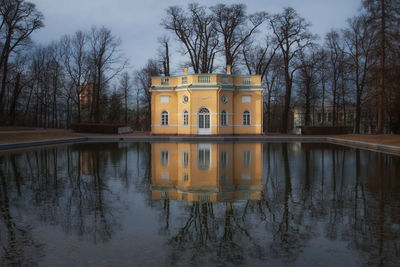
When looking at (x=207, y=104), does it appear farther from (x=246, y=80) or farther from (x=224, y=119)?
(x=246, y=80)

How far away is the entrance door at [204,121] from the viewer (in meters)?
32.6

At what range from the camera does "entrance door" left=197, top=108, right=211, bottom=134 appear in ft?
107

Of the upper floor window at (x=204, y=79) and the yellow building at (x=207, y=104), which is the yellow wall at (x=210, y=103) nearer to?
the yellow building at (x=207, y=104)

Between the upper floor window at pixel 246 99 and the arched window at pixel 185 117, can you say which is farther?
the upper floor window at pixel 246 99

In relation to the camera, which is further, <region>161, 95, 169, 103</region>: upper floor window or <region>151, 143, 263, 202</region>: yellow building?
<region>161, 95, 169, 103</region>: upper floor window

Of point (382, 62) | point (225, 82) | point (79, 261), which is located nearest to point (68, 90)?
point (225, 82)

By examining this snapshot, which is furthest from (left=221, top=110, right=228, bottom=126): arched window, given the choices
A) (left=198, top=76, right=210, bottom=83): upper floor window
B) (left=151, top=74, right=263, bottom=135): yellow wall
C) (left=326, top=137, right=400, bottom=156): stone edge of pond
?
(left=326, top=137, right=400, bottom=156): stone edge of pond

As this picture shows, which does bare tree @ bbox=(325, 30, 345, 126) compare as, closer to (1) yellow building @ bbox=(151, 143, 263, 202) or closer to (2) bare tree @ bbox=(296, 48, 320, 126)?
(2) bare tree @ bbox=(296, 48, 320, 126)

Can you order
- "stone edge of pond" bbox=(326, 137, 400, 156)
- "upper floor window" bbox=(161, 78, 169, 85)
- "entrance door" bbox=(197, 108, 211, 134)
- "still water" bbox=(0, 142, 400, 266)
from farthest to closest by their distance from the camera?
"upper floor window" bbox=(161, 78, 169, 85)
"entrance door" bbox=(197, 108, 211, 134)
"stone edge of pond" bbox=(326, 137, 400, 156)
"still water" bbox=(0, 142, 400, 266)

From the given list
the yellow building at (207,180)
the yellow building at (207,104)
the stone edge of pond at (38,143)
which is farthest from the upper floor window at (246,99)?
the yellow building at (207,180)

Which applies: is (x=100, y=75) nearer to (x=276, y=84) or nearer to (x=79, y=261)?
(x=276, y=84)

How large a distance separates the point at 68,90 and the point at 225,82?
2454 centimetres

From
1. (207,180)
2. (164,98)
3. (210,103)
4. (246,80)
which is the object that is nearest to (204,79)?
(210,103)

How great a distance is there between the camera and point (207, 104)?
32.3 metres
